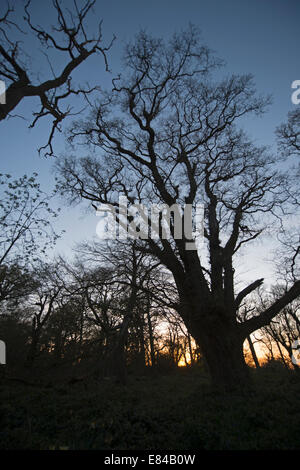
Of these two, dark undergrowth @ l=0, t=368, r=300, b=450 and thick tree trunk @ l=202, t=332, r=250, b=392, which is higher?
thick tree trunk @ l=202, t=332, r=250, b=392

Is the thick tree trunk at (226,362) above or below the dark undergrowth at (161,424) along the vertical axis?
above

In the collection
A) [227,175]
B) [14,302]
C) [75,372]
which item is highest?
[227,175]

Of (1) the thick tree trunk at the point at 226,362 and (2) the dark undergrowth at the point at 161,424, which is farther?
(1) the thick tree trunk at the point at 226,362

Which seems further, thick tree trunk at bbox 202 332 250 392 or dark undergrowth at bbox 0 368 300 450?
thick tree trunk at bbox 202 332 250 392

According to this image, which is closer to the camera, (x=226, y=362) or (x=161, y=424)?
(x=161, y=424)

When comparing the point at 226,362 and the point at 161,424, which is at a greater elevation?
the point at 226,362

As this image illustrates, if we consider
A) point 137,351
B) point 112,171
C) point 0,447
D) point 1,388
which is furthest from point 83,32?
point 137,351

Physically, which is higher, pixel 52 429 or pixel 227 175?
pixel 227 175

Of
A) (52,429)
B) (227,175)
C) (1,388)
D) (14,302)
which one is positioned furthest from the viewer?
(14,302)
